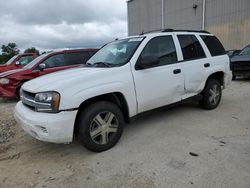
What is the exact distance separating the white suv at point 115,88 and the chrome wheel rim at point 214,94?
0.39 ft

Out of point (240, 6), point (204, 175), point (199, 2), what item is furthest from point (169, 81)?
point (199, 2)

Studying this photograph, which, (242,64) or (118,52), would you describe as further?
(242,64)

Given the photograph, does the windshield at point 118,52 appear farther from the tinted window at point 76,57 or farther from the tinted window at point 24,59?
the tinted window at point 24,59

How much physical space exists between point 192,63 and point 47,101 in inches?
115

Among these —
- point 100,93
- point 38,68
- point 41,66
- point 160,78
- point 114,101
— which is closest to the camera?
point 100,93

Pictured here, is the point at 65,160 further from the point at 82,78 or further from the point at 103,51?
the point at 103,51

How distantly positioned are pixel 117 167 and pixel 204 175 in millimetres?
1092

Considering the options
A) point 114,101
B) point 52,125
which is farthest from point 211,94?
point 52,125

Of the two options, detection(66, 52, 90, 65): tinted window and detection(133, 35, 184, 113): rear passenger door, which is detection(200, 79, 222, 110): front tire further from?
detection(66, 52, 90, 65): tinted window

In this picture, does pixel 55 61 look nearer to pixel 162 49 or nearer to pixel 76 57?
pixel 76 57

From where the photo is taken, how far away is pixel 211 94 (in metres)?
4.73

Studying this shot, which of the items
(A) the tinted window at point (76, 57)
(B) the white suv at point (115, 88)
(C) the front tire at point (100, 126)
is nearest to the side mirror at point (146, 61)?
(B) the white suv at point (115, 88)

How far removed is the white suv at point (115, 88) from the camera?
2740 mm

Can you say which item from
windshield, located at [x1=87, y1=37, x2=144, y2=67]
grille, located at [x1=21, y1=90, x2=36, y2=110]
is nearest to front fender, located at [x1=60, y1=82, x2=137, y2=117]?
windshield, located at [x1=87, y1=37, x2=144, y2=67]
